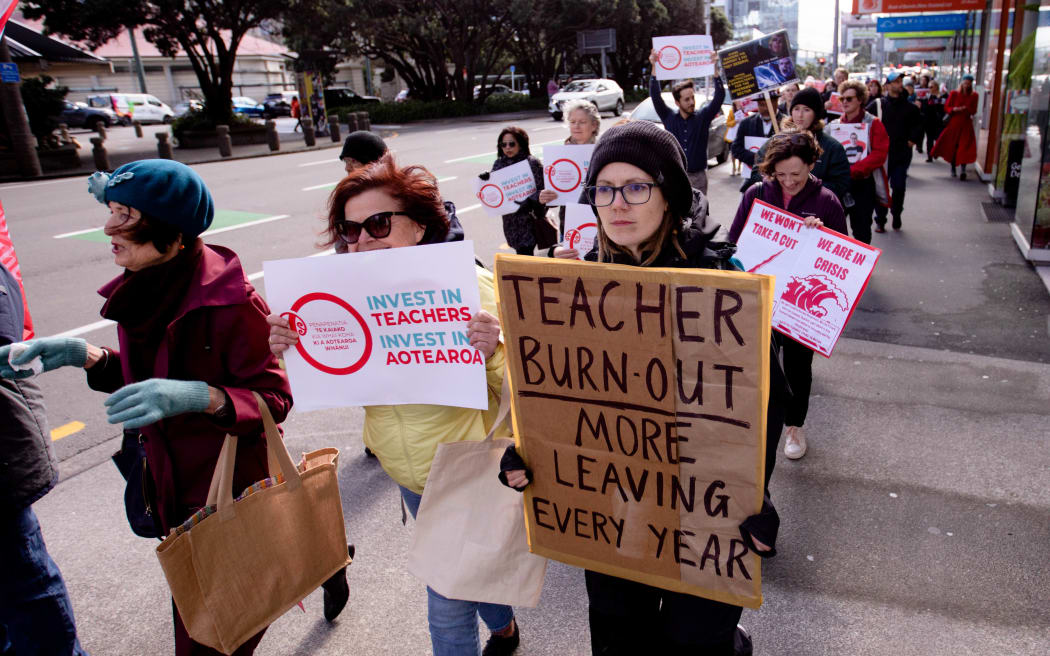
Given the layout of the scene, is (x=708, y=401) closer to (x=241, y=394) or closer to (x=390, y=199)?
(x=390, y=199)

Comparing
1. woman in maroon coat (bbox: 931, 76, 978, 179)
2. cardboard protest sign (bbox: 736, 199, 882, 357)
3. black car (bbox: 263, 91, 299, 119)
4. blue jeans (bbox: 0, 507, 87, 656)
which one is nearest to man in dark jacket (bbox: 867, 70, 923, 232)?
woman in maroon coat (bbox: 931, 76, 978, 179)

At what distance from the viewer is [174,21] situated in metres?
23.8

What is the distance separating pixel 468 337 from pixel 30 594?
5.34 feet

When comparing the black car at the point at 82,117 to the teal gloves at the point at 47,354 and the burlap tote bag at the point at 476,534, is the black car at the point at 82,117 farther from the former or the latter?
the burlap tote bag at the point at 476,534

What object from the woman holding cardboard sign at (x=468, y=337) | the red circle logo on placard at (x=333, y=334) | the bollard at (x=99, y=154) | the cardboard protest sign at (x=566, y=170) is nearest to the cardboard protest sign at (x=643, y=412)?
the woman holding cardboard sign at (x=468, y=337)

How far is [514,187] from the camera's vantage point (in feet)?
18.6

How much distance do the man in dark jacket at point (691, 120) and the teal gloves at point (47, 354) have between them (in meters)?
5.79

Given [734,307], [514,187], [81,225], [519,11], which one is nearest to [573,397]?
[734,307]

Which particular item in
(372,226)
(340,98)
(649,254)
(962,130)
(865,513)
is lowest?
(865,513)

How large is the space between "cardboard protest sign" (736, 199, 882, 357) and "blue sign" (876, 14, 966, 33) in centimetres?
2286

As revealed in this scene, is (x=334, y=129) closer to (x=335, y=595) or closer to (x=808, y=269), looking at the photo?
(x=808, y=269)

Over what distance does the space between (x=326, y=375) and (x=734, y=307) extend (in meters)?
1.23

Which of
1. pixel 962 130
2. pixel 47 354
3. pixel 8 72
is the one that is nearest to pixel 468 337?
pixel 47 354

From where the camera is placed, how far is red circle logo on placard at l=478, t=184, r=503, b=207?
5.70 meters
